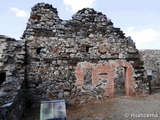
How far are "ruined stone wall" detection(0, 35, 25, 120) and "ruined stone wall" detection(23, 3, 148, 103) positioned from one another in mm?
531

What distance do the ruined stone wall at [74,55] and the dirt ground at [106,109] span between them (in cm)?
54

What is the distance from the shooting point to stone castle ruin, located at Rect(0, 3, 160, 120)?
8039mm

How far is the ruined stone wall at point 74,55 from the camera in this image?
820 centimetres

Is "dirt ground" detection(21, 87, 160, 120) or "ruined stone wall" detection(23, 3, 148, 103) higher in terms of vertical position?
"ruined stone wall" detection(23, 3, 148, 103)

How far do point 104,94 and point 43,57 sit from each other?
3.40 metres

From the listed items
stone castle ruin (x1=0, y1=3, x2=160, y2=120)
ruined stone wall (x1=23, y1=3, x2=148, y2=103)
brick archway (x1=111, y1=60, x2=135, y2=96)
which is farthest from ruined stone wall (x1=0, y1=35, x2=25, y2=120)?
brick archway (x1=111, y1=60, x2=135, y2=96)

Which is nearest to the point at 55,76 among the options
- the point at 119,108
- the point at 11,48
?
the point at 11,48

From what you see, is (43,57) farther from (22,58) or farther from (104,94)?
(104,94)

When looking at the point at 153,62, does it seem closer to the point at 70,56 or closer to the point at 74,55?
the point at 74,55

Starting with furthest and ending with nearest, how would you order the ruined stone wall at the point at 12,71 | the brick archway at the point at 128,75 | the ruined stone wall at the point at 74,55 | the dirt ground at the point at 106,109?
the brick archway at the point at 128,75 < the ruined stone wall at the point at 74,55 < the dirt ground at the point at 106,109 < the ruined stone wall at the point at 12,71

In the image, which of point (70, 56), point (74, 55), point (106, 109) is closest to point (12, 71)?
point (70, 56)

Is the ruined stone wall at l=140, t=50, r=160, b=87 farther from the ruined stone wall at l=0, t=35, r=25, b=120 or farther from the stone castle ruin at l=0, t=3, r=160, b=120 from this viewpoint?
the ruined stone wall at l=0, t=35, r=25, b=120

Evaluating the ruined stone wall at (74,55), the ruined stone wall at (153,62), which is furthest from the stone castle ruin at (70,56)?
the ruined stone wall at (153,62)

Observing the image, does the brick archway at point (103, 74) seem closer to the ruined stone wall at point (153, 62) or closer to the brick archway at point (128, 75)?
the brick archway at point (128, 75)
